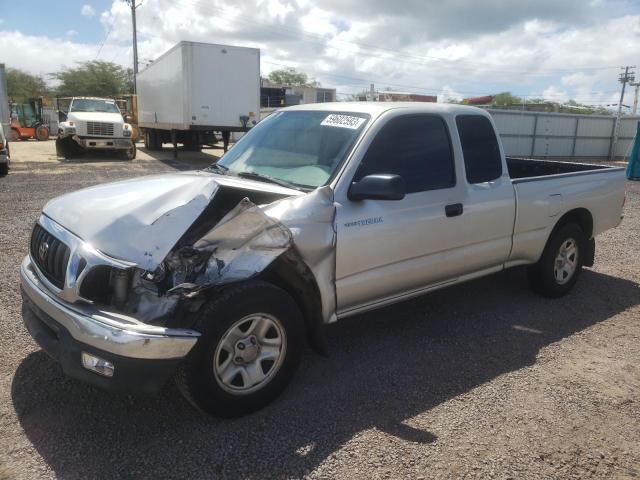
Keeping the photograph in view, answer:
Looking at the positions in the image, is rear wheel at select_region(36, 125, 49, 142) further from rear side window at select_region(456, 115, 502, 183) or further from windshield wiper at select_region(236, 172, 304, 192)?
rear side window at select_region(456, 115, 502, 183)

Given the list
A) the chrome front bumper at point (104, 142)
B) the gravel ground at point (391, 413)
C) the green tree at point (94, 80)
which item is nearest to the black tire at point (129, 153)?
the chrome front bumper at point (104, 142)

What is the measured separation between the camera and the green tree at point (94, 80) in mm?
56375

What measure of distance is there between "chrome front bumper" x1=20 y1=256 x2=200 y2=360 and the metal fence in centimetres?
2468

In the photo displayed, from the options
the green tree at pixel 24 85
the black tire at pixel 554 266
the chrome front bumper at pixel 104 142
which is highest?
the green tree at pixel 24 85

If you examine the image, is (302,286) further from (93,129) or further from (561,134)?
(561,134)

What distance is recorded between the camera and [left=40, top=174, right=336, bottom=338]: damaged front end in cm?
276

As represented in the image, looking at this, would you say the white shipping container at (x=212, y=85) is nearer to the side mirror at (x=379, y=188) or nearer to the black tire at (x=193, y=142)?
the black tire at (x=193, y=142)

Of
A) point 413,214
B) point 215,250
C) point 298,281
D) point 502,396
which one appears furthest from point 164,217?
point 502,396

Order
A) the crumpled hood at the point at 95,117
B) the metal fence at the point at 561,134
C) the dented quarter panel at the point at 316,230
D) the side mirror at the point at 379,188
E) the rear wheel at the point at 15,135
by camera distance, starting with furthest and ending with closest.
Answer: the rear wheel at the point at 15,135 < the metal fence at the point at 561,134 < the crumpled hood at the point at 95,117 < the side mirror at the point at 379,188 < the dented quarter panel at the point at 316,230

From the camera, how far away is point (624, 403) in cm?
343

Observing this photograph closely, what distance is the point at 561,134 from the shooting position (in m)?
27.1

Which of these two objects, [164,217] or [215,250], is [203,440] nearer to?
[215,250]

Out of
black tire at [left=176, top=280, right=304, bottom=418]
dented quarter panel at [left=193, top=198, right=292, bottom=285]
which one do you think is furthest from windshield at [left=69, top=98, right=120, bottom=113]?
black tire at [left=176, top=280, right=304, bottom=418]

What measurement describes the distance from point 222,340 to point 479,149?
2839mm
